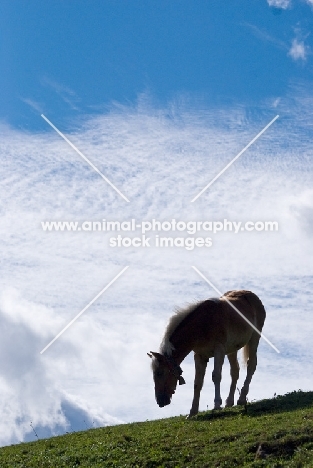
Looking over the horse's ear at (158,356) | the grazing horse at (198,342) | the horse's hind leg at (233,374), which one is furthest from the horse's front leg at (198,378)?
the horse's hind leg at (233,374)

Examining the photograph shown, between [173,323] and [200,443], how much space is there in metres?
5.47

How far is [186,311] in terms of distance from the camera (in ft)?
70.4

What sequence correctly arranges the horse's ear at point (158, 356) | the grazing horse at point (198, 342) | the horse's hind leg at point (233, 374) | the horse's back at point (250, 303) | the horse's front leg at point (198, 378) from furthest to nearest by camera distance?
the horse's back at point (250, 303) → the horse's hind leg at point (233, 374) → the horse's front leg at point (198, 378) → the grazing horse at point (198, 342) → the horse's ear at point (158, 356)

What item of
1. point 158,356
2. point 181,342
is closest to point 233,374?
point 181,342

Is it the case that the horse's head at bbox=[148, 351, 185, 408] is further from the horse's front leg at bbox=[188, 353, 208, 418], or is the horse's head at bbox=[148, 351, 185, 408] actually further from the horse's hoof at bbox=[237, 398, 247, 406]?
the horse's hoof at bbox=[237, 398, 247, 406]

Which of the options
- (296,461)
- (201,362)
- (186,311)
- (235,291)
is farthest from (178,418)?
(296,461)

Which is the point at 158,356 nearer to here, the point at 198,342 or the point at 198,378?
the point at 198,342

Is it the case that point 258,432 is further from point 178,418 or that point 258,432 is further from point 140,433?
point 178,418

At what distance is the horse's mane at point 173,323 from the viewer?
21.0m

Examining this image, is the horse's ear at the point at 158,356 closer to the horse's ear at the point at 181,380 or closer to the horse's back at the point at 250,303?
the horse's ear at the point at 181,380

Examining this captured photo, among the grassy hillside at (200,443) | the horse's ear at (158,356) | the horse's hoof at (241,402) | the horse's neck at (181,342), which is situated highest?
the horse's neck at (181,342)

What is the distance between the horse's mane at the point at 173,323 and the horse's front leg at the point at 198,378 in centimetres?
126

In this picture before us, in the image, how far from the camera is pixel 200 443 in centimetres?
1622

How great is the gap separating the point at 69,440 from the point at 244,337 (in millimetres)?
6266
